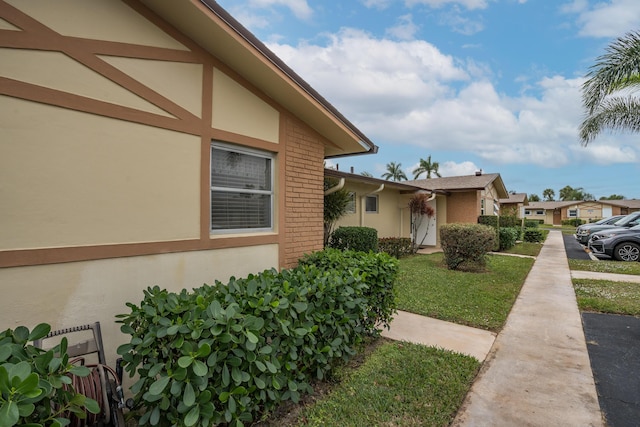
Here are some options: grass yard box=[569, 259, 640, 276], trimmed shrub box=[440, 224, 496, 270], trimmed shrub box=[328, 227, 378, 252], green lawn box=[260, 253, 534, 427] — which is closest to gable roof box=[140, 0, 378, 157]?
green lawn box=[260, 253, 534, 427]

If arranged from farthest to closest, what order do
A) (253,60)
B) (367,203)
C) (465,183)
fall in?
(465,183), (367,203), (253,60)

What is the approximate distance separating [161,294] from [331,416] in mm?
1903

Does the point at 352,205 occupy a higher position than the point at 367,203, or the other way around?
the point at 367,203

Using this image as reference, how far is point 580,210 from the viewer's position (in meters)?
61.3

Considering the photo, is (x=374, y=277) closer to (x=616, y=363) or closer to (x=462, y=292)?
(x=616, y=363)

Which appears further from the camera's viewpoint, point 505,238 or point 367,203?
point 505,238

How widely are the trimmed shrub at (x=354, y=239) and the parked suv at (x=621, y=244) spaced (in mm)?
10818

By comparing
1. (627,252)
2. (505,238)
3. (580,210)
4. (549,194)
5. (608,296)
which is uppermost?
(549,194)

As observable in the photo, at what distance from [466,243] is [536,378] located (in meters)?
6.92

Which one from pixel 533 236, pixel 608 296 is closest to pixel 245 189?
pixel 608 296

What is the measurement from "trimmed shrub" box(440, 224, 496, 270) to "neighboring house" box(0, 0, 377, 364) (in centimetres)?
728

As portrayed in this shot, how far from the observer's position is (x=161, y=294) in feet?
9.22

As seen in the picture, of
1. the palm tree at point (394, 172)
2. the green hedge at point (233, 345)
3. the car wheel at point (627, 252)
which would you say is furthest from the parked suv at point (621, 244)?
the palm tree at point (394, 172)

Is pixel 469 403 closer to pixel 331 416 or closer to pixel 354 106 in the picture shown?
pixel 331 416
